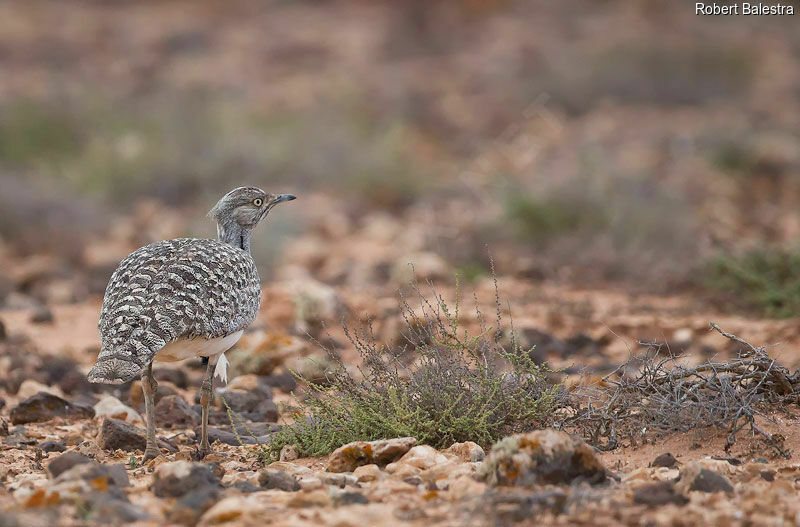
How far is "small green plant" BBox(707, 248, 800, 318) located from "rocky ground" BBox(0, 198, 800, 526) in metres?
0.41

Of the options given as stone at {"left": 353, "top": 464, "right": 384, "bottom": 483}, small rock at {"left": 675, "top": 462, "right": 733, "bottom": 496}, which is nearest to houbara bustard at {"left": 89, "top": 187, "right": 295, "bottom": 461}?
stone at {"left": 353, "top": 464, "right": 384, "bottom": 483}

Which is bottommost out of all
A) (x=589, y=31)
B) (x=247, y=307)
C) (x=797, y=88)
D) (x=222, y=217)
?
(x=247, y=307)

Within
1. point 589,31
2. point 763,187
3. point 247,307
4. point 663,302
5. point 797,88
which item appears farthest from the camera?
point 589,31

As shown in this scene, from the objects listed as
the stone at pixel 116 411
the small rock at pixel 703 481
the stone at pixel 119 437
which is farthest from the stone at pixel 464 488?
the stone at pixel 116 411

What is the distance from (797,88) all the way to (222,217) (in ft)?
62.5

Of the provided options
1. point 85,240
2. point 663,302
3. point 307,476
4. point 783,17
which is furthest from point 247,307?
point 783,17

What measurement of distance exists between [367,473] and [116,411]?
2403 mm

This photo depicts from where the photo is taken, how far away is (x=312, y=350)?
25.0ft

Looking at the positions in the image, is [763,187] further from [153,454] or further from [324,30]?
[324,30]

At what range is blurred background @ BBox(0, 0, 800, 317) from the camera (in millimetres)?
11164

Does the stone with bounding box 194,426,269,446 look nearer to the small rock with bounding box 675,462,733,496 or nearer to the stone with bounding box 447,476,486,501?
the stone with bounding box 447,476,486,501

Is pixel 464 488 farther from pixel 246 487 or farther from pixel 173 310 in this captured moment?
pixel 173 310

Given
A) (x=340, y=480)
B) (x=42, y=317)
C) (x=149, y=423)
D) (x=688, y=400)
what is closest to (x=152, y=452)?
(x=149, y=423)

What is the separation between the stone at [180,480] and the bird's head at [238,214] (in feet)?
8.56
